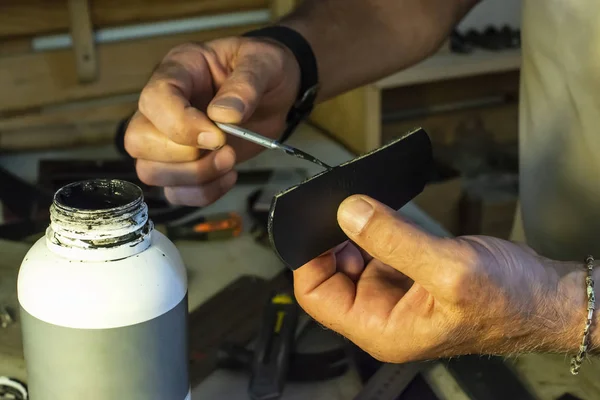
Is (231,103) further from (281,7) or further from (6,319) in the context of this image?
(281,7)

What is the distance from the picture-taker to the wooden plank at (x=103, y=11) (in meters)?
1.28

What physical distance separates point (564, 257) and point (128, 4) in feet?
2.99

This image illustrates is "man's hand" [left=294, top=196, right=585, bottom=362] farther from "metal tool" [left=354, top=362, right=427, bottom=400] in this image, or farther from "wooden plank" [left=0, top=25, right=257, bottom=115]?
"wooden plank" [left=0, top=25, right=257, bottom=115]

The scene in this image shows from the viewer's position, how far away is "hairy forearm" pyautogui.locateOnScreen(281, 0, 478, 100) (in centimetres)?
97

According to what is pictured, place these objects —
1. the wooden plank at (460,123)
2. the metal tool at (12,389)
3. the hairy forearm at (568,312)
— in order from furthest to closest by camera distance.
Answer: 1. the wooden plank at (460,123)
2. the metal tool at (12,389)
3. the hairy forearm at (568,312)

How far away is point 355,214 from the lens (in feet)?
1.82

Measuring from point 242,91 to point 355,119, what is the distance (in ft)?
2.36

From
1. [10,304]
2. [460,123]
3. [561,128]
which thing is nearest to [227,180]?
[10,304]

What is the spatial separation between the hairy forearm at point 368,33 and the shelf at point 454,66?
36 cm

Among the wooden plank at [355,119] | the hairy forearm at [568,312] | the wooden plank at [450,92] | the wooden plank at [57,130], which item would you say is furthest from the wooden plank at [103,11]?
the hairy forearm at [568,312]

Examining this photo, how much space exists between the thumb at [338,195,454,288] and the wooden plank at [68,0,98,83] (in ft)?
3.06

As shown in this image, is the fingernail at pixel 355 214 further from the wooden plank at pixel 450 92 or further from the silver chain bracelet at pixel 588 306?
the wooden plank at pixel 450 92

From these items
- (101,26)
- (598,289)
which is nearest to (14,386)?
(598,289)

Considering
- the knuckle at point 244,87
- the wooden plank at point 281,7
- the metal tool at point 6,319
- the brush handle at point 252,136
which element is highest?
the knuckle at point 244,87
